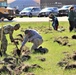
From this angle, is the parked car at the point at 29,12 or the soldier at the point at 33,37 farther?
the parked car at the point at 29,12

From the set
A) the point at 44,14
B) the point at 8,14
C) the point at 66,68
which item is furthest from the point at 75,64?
the point at 44,14

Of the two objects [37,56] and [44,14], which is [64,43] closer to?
[37,56]

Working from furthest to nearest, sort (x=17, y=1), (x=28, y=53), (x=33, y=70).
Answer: (x=17, y=1) → (x=28, y=53) → (x=33, y=70)

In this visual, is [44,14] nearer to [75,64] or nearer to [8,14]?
[8,14]

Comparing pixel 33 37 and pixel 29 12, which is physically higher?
pixel 33 37

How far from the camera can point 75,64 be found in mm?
12203

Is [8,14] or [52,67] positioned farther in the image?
[8,14]

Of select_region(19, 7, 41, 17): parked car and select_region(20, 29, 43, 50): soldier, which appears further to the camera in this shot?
select_region(19, 7, 41, 17): parked car

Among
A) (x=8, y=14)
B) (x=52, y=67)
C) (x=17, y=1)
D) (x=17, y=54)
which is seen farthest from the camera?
(x=17, y=1)

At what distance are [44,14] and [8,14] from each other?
10.5 metres

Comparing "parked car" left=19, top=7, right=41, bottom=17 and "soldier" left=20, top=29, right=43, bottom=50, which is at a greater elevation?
"soldier" left=20, top=29, right=43, bottom=50

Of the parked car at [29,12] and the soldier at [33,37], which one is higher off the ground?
the soldier at [33,37]

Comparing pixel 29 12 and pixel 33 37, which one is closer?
pixel 33 37

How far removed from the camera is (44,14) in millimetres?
47500
